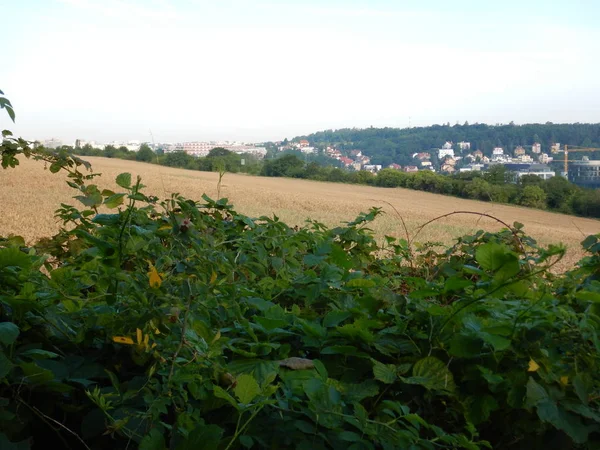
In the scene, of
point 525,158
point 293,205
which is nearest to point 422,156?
point 525,158

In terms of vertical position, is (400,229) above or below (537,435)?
below

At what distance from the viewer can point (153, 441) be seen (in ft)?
2.79

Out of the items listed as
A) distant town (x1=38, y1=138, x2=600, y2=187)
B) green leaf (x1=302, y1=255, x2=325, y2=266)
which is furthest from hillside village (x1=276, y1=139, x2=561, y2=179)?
green leaf (x1=302, y1=255, x2=325, y2=266)

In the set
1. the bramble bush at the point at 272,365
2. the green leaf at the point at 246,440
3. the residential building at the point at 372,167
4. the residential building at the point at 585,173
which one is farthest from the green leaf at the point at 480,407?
the residential building at the point at 372,167

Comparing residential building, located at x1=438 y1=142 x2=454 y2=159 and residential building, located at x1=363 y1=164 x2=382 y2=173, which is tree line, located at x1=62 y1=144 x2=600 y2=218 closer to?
residential building, located at x1=363 y1=164 x2=382 y2=173

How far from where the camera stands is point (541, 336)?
100 cm

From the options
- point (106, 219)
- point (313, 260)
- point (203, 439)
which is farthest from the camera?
point (313, 260)

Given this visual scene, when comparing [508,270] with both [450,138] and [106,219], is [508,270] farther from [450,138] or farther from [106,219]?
[450,138]

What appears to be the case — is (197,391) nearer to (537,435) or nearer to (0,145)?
(537,435)

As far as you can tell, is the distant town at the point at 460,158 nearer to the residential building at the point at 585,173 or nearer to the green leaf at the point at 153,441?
the residential building at the point at 585,173

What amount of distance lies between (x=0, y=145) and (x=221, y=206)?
77 cm

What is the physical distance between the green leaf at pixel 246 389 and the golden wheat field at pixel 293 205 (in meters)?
12.2

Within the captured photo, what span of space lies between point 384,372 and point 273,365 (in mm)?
183

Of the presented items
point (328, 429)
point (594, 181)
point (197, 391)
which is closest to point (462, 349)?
point (328, 429)
